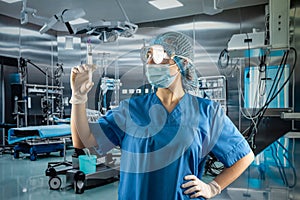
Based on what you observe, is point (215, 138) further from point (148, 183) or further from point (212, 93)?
point (212, 93)

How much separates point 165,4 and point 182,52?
530 cm

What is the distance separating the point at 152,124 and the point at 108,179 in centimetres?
298

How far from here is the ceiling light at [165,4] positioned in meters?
5.95

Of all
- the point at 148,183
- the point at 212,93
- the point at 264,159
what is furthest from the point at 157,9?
the point at 148,183

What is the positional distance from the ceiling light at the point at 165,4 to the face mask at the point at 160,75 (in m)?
5.13

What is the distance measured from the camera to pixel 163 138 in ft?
3.52

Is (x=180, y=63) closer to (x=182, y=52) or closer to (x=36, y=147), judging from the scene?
(x=182, y=52)

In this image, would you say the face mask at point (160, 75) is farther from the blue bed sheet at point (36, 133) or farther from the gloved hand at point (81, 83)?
the blue bed sheet at point (36, 133)

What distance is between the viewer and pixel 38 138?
18.5ft

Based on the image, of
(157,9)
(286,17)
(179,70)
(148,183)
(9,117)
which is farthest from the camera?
(9,117)

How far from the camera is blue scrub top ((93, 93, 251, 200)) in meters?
1.05

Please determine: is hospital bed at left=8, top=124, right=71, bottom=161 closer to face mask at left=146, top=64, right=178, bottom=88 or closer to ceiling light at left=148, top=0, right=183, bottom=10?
ceiling light at left=148, top=0, right=183, bottom=10

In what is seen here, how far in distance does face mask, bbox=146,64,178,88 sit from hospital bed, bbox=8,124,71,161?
12.0 ft

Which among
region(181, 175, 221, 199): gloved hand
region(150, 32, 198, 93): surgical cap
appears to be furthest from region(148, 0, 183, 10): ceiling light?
region(181, 175, 221, 199): gloved hand
